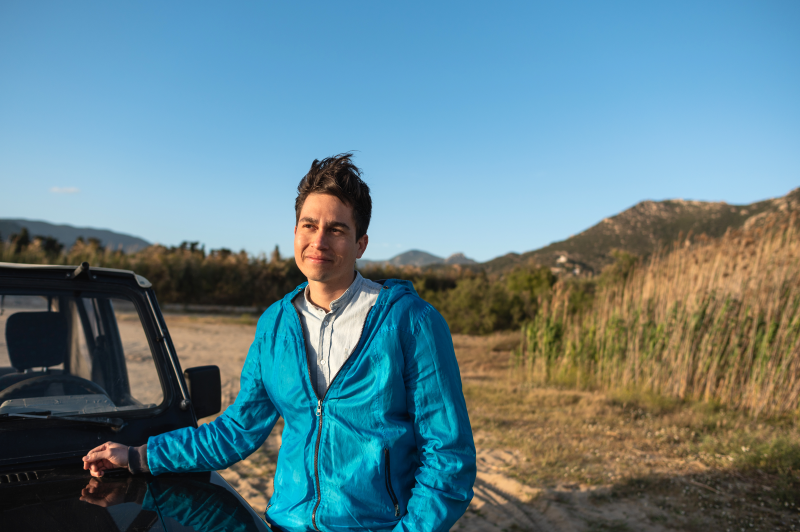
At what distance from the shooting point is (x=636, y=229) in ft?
Answer: 140

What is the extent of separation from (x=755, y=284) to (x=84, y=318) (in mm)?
7705

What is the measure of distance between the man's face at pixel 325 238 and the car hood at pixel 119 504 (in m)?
0.82

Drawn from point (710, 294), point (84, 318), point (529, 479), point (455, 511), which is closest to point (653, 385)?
point (710, 294)

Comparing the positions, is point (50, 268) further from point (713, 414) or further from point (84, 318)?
point (713, 414)

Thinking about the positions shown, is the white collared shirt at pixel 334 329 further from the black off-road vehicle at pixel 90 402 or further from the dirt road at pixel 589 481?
the dirt road at pixel 589 481

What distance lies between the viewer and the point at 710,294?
6945 millimetres

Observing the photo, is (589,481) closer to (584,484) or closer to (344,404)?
(584,484)

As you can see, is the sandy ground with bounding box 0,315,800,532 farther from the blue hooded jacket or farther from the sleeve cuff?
the blue hooded jacket

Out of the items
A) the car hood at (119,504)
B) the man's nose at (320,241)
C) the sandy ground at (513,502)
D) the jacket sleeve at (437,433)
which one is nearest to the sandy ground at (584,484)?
the sandy ground at (513,502)

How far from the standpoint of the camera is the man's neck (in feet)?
5.83

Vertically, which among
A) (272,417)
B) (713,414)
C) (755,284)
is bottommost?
(713,414)

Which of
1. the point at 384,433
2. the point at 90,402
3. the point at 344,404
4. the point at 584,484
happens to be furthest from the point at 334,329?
the point at 584,484

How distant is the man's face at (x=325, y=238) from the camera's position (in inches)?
66.9

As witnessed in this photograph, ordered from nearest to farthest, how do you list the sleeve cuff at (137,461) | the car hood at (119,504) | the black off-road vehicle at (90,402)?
the car hood at (119,504) < the black off-road vehicle at (90,402) < the sleeve cuff at (137,461)
